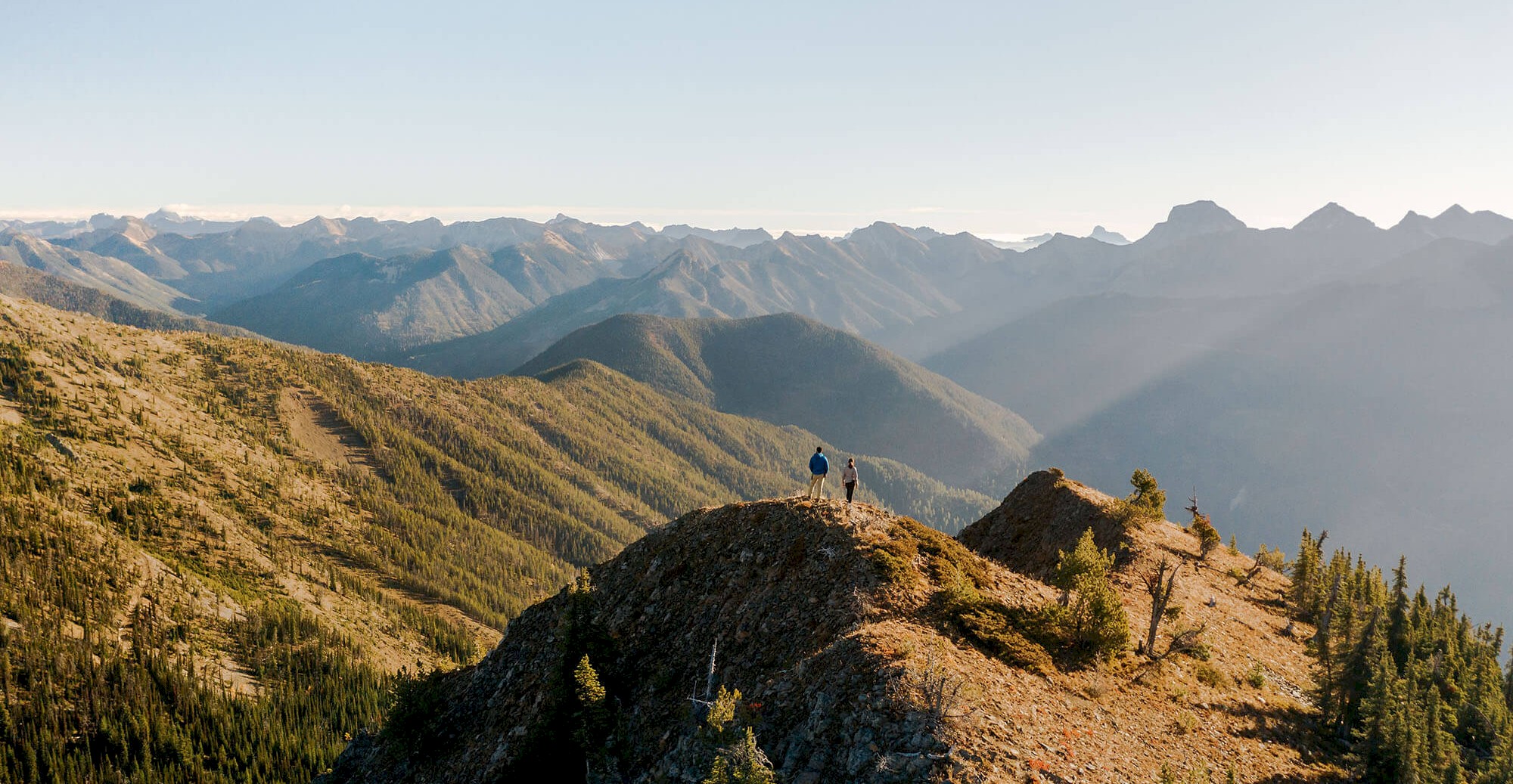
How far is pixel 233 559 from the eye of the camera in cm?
17362

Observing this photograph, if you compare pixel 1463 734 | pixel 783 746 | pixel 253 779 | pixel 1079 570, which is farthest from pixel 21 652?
pixel 1463 734

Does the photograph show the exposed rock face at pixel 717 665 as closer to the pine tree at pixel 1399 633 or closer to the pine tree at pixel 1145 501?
the pine tree at pixel 1145 501

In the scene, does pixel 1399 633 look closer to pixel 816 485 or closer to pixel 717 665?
pixel 816 485

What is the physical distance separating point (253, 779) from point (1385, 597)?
6662 inches

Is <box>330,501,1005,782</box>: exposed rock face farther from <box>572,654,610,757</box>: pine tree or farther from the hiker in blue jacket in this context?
the hiker in blue jacket

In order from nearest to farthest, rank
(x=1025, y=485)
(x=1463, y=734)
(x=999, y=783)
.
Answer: (x=999, y=783) < (x=1463, y=734) < (x=1025, y=485)

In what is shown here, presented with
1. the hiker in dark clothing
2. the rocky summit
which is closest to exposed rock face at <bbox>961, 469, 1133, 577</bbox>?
the rocky summit

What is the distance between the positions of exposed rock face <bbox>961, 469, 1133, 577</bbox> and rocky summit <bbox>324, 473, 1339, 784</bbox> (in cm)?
266

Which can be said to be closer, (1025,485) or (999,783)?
(999,783)

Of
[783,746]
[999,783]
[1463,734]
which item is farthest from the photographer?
[1463,734]

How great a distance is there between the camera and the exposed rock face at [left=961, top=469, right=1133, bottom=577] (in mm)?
47000

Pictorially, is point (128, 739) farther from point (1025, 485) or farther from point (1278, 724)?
point (1278, 724)

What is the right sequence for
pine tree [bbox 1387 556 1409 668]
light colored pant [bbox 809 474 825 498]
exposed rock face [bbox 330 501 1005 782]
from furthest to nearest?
pine tree [bbox 1387 556 1409 668]
light colored pant [bbox 809 474 825 498]
exposed rock face [bbox 330 501 1005 782]

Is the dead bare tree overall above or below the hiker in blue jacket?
below
